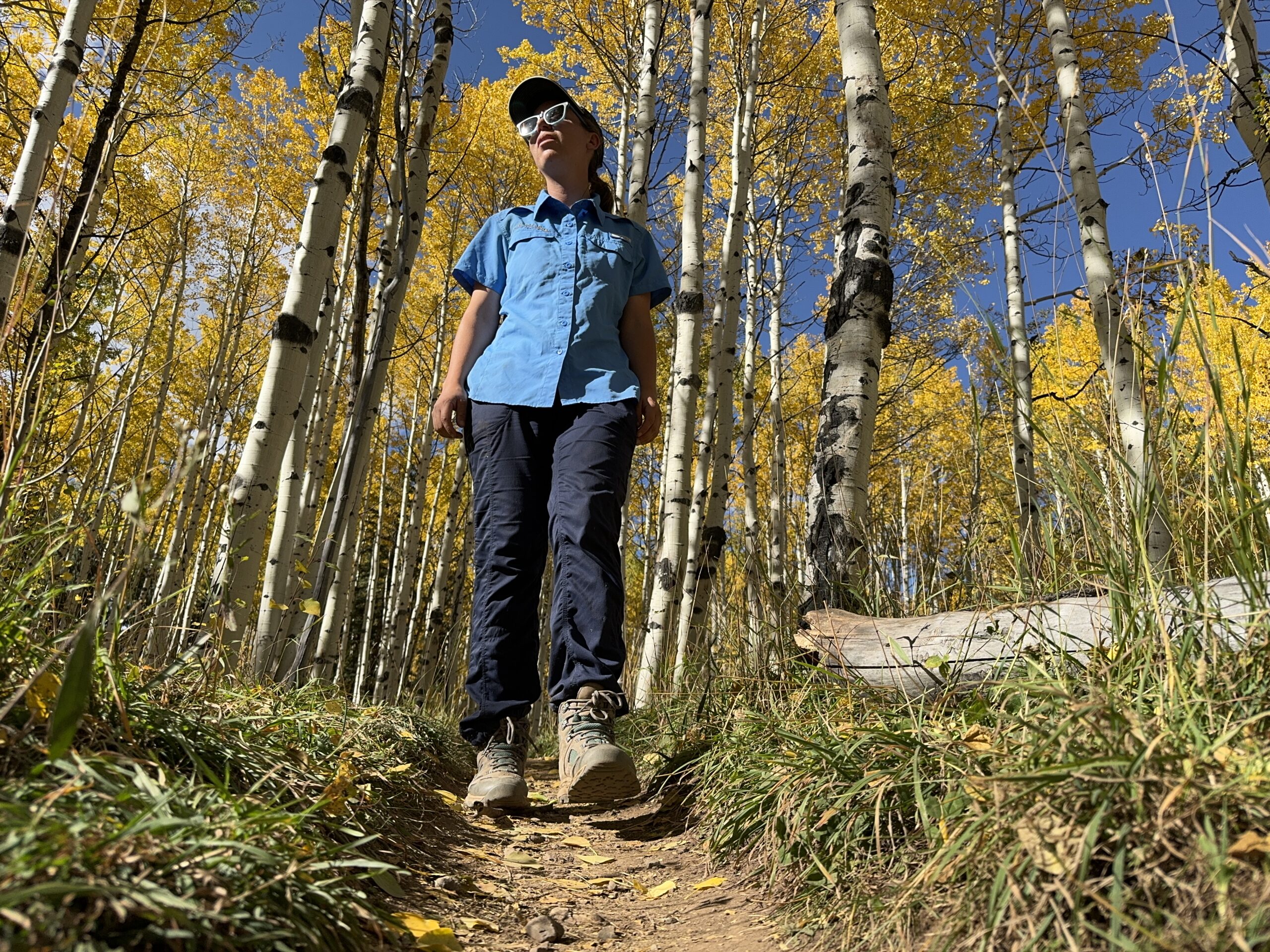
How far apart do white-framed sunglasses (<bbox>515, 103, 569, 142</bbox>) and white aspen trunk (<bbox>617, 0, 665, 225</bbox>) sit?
331 centimetres

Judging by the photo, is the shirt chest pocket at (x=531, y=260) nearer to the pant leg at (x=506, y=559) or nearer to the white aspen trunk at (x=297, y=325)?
the pant leg at (x=506, y=559)

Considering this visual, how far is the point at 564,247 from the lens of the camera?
2.76 metres

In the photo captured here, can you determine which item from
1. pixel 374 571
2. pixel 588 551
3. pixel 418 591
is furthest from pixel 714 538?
pixel 374 571

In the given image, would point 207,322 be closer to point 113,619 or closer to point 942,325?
point 942,325

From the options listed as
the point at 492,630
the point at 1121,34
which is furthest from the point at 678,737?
the point at 1121,34

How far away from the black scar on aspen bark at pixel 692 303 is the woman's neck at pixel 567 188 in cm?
246

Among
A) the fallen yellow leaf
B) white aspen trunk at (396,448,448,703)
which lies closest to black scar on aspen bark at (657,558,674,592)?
the fallen yellow leaf

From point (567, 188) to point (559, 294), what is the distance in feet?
1.78

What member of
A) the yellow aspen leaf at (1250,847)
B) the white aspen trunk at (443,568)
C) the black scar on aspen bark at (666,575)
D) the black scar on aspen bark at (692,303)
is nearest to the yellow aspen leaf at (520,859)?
the yellow aspen leaf at (1250,847)

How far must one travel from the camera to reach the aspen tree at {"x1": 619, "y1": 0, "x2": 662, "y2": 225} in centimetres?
621

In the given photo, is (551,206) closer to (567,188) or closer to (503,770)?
(567,188)

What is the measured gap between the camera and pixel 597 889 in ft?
5.92

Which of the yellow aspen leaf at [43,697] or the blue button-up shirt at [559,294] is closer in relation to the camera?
the yellow aspen leaf at [43,697]

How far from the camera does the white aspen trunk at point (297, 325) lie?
9.77 feet
